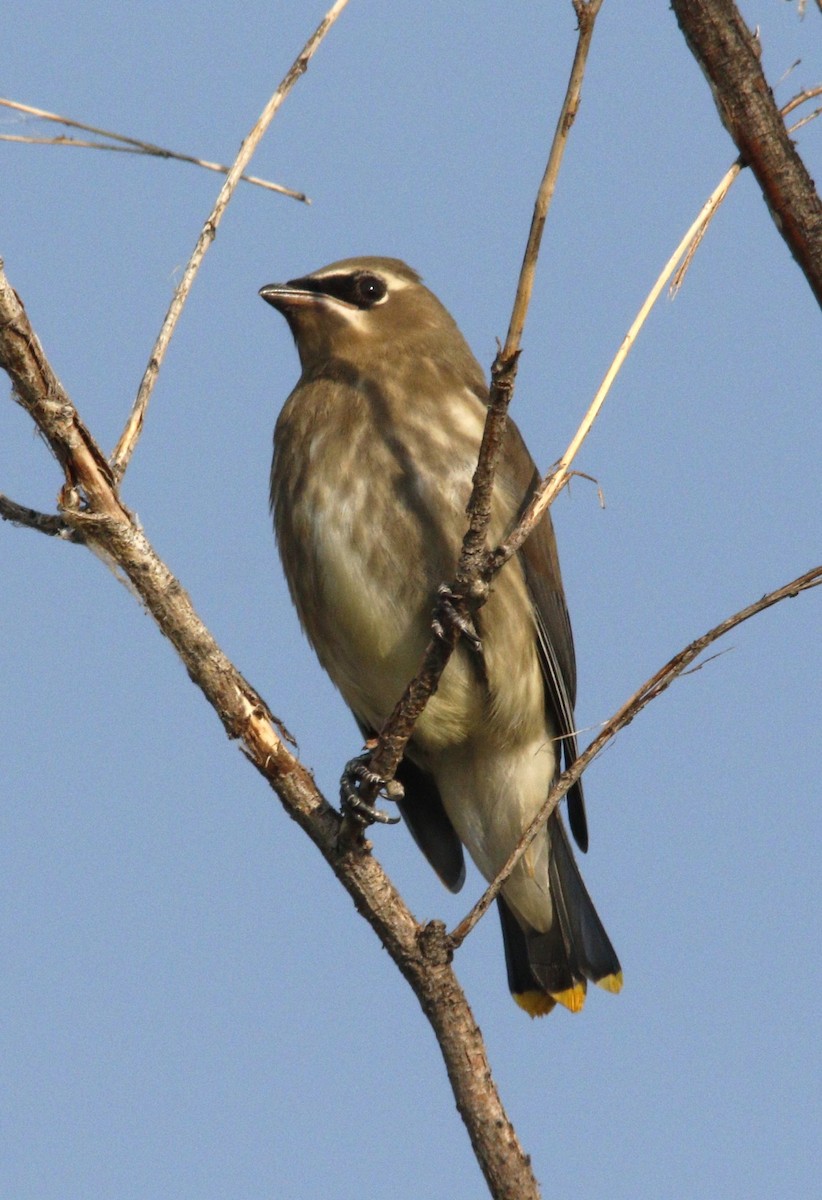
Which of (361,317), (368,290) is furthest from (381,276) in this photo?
A: (361,317)

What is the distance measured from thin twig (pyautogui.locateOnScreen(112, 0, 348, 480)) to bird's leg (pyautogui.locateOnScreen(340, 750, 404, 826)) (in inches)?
36.8

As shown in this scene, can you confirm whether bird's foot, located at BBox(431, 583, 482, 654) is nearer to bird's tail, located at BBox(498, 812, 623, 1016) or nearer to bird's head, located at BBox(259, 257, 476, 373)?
bird's head, located at BBox(259, 257, 476, 373)

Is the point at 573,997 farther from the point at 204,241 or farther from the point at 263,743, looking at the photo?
the point at 204,241

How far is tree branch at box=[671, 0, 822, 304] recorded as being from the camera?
2.89m

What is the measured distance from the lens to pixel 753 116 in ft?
9.67

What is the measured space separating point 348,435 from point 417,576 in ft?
1.73

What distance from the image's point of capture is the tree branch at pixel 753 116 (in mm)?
2895

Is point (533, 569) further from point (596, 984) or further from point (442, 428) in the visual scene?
point (596, 984)

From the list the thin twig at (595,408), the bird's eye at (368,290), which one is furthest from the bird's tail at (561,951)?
the thin twig at (595,408)

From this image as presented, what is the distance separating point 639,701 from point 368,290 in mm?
2647

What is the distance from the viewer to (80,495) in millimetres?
Result: 2947

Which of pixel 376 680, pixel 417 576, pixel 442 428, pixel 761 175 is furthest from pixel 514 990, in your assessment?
pixel 761 175

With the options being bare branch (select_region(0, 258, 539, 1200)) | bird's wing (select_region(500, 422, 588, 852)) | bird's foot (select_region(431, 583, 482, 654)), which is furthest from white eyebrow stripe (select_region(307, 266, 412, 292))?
bare branch (select_region(0, 258, 539, 1200))

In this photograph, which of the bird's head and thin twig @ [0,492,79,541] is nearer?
thin twig @ [0,492,79,541]
